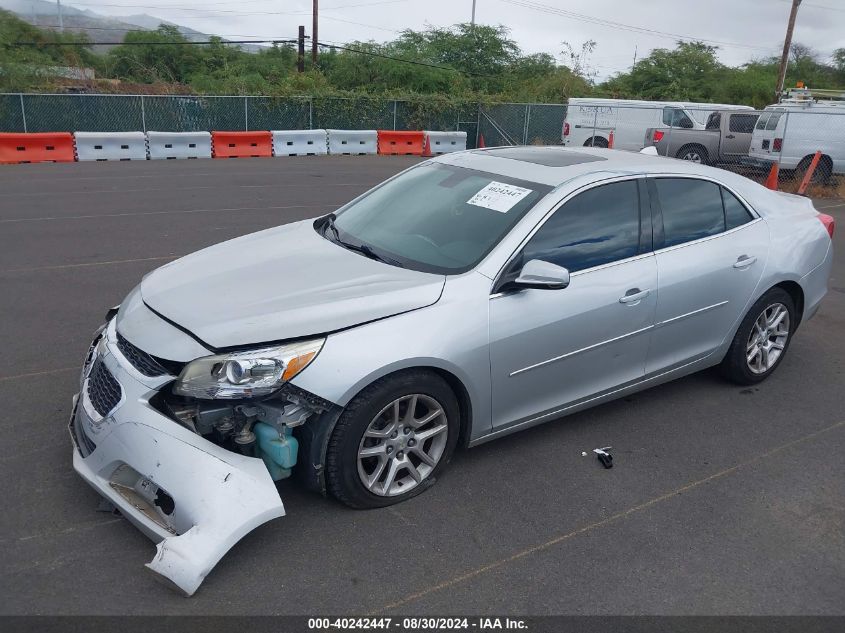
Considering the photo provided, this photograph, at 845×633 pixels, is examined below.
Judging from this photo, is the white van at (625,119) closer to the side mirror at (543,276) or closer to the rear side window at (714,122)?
the rear side window at (714,122)

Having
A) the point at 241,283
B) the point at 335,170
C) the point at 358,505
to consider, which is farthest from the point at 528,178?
the point at 335,170

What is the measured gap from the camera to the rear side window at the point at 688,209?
4754mm

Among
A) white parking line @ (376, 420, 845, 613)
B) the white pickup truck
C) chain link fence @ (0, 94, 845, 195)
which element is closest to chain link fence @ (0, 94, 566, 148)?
chain link fence @ (0, 94, 845, 195)

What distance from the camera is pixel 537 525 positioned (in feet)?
12.1

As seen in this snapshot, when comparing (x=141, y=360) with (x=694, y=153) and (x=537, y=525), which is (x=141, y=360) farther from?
(x=694, y=153)

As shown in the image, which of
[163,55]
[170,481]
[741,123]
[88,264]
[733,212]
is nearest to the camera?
[170,481]

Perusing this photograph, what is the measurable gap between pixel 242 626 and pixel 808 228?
472cm

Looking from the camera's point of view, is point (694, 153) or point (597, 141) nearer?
point (694, 153)

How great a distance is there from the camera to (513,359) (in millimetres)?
3965

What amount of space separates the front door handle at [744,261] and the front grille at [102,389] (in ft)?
12.5

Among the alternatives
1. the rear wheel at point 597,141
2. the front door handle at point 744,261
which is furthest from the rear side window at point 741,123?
the front door handle at point 744,261

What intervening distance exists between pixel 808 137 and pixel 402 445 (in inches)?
599

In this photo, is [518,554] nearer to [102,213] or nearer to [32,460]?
[32,460]

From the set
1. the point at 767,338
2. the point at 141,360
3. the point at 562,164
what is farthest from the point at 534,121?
the point at 141,360
